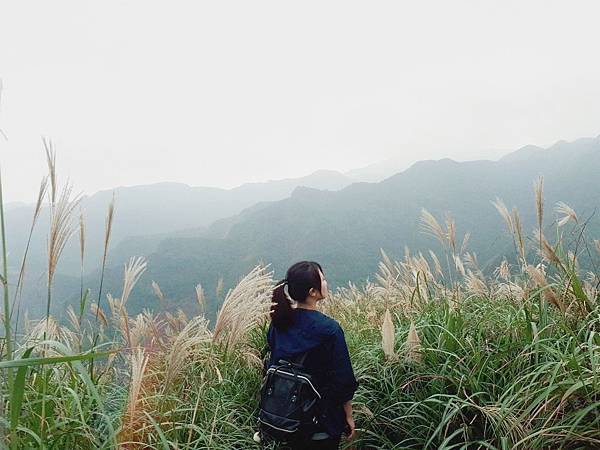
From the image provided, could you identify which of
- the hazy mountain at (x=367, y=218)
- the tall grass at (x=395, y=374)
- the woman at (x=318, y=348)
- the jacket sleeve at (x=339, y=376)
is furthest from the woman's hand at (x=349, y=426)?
the hazy mountain at (x=367, y=218)

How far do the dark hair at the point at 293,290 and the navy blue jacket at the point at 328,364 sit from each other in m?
0.12

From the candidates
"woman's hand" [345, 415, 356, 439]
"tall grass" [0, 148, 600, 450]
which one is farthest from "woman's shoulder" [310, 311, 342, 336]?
"woman's hand" [345, 415, 356, 439]

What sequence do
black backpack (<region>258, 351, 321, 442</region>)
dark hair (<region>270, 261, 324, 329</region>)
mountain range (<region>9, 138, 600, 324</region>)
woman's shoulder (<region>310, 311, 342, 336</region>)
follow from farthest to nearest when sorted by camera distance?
1. mountain range (<region>9, 138, 600, 324</region>)
2. dark hair (<region>270, 261, 324, 329</region>)
3. woman's shoulder (<region>310, 311, 342, 336</region>)
4. black backpack (<region>258, 351, 321, 442</region>)

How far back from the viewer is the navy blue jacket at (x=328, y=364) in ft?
8.23

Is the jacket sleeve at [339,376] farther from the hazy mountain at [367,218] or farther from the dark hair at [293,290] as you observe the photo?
the hazy mountain at [367,218]

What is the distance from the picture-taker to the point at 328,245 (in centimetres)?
9600

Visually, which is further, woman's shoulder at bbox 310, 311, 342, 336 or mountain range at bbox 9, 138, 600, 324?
mountain range at bbox 9, 138, 600, 324

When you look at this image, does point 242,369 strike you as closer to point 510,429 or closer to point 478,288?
point 510,429

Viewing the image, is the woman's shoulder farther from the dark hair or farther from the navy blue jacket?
the dark hair

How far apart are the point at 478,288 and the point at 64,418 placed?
3464mm

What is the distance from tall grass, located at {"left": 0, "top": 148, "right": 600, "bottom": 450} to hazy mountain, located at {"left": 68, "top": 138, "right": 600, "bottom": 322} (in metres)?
57.1

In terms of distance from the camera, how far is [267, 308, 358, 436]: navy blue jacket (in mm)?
2508

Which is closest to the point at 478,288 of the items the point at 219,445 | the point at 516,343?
the point at 516,343

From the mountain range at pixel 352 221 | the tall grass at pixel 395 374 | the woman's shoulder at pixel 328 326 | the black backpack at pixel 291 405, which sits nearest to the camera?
the tall grass at pixel 395 374
